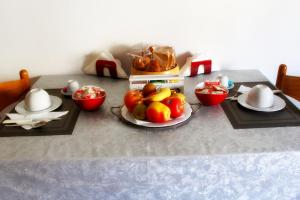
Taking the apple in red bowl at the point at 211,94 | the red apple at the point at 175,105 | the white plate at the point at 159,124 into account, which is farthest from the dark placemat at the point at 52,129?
the apple in red bowl at the point at 211,94

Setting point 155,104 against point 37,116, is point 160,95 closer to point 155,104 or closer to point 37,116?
point 155,104

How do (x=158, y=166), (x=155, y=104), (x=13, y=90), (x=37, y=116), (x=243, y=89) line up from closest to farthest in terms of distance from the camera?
(x=158, y=166) < (x=155, y=104) < (x=37, y=116) < (x=243, y=89) < (x=13, y=90)

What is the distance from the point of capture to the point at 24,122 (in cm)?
105

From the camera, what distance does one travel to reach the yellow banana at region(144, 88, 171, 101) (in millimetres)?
1015

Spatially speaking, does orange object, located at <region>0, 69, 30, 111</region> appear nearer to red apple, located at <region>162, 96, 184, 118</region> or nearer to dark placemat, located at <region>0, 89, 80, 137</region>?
dark placemat, located at <region>0, 89, 80, 137</region>

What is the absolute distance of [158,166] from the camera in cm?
88

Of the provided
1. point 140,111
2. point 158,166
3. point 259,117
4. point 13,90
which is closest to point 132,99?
point 140,111

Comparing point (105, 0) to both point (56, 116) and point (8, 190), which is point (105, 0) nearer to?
point (56, 116)

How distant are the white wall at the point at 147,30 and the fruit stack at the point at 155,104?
47 cm

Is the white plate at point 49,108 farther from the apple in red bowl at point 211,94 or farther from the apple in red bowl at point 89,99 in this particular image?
the apple in red bowl at point 211,94

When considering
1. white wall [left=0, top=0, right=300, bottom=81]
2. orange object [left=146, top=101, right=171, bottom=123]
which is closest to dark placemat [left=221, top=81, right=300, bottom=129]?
orange object [left=146, top=101, right=171, bottom=123]

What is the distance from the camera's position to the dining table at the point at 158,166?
878mm

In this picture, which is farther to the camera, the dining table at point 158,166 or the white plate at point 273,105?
the white plate at point 273,105

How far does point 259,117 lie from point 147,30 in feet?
2.13
